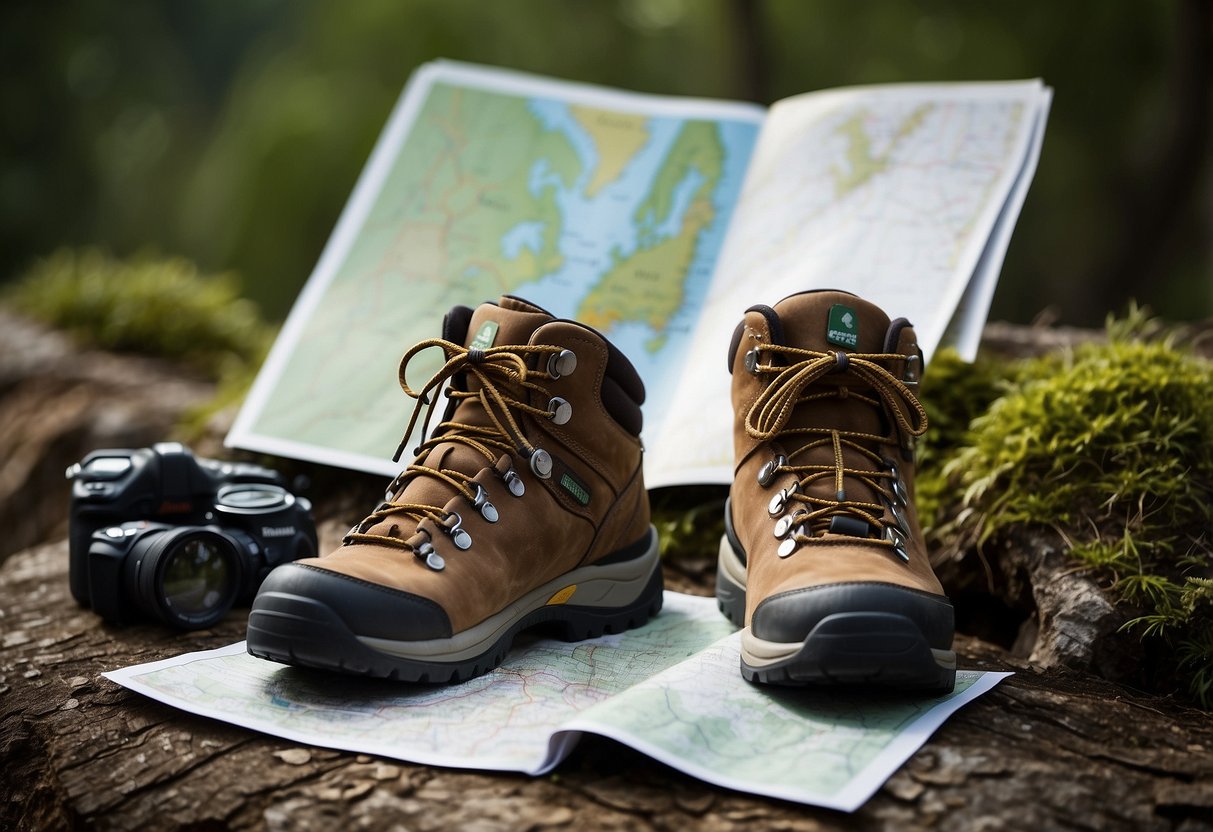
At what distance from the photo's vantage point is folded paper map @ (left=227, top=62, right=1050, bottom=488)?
2357 millimetres

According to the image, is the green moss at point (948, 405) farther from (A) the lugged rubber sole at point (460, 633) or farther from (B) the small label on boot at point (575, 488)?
(B) the small label on boot at point (575, 488)

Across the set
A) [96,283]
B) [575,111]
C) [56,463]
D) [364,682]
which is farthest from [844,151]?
[96,283]

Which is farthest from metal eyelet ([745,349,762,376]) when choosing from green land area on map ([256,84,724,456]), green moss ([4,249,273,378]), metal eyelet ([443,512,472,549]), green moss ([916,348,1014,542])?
green moss ([4,249,273,378])

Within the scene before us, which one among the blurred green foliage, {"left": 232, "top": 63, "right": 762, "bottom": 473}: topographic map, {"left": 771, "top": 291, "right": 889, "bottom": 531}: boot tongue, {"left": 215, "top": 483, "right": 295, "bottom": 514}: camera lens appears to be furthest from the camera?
the blurred green foliage

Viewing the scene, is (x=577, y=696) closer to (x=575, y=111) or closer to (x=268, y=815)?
(x=268, y=815)

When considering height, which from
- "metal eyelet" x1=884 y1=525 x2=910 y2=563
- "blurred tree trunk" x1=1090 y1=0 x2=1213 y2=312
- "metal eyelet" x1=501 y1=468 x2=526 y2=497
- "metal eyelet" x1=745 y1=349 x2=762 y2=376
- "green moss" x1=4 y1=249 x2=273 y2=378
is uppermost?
"blurred tree trunk" x1=1090 y1=0 x2=1213 y2=312

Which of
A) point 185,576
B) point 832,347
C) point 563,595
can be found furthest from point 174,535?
point 832,347

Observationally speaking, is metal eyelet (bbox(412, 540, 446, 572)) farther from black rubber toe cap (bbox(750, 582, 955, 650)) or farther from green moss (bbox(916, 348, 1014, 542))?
green moss (bbox(916, 348, 1014, 542))

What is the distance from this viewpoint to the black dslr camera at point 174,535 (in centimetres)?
181

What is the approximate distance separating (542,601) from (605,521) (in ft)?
0.56

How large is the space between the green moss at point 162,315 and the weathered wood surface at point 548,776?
7.96 feet

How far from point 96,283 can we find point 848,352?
360cm

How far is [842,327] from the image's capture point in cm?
163

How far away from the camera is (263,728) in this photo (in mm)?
1382
